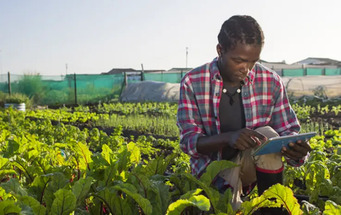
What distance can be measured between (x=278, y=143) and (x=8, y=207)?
51.2 inches

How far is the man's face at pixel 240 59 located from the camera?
229cm

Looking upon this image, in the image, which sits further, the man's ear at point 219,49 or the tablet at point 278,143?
the man's ear at point 219,49

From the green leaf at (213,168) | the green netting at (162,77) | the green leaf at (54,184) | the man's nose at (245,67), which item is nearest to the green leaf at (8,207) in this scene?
the green leaf at (54,184)

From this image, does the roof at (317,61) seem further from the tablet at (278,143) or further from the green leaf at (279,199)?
the green leaf at (279,199)

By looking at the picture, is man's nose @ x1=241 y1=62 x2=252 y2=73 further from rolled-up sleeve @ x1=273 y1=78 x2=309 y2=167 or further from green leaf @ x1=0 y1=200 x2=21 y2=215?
green leaf @ x1=0 y1=200 x2=21 y2=215

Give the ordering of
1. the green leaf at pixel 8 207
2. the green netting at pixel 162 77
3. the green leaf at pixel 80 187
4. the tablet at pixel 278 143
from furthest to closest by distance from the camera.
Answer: the green netting at pixel 162 77
the tablet at pixel 278 143
the green leaf at pixel 80 187
the green leaf at pixel 8 207

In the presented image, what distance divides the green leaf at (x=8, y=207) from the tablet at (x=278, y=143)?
1187mm

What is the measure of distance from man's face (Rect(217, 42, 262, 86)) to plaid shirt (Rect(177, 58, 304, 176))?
197mm

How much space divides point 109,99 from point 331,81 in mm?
9271

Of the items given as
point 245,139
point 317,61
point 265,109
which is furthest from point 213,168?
point 317,61

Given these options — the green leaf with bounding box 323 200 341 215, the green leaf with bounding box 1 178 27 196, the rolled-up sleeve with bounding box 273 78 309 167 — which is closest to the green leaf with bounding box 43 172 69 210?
the green leaf with bounding box 1 178 27 196

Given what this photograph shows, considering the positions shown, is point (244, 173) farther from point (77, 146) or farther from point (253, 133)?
point (77, 146)

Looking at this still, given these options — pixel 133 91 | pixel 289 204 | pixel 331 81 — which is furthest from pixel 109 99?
pixel 289 204

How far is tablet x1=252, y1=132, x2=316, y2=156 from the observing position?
81.4 inches
